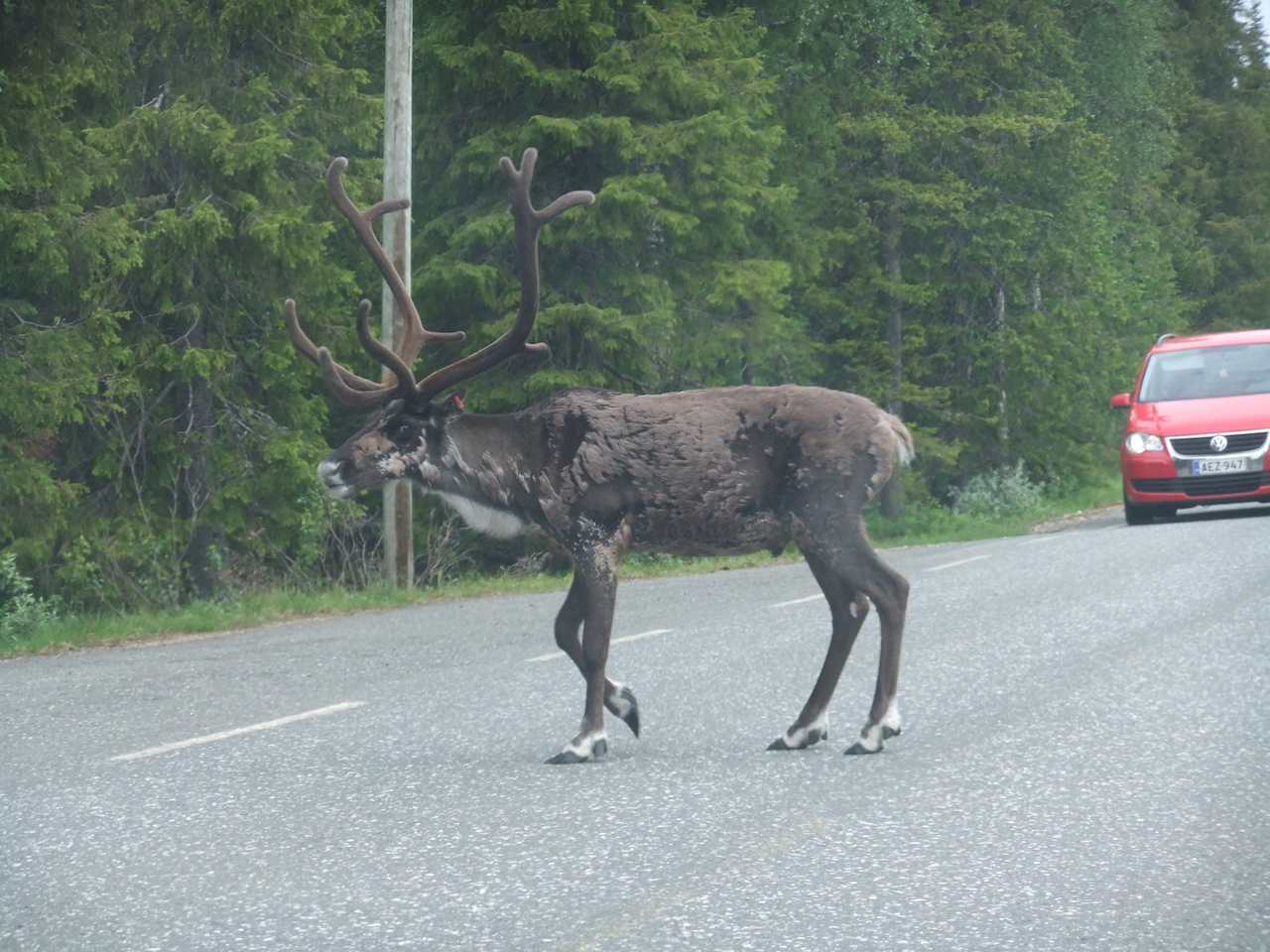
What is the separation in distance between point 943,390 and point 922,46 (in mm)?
6334

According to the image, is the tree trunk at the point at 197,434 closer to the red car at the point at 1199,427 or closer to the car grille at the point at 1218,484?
the red car at the point at 1199,427

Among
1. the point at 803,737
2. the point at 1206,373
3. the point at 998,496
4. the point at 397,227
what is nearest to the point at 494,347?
the point at 803,737

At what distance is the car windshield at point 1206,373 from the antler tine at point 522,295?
13.8m

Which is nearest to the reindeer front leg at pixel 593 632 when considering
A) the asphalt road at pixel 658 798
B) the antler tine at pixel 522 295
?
the asphalt road at pixel 658 798

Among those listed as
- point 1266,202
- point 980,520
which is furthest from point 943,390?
point 1266,202

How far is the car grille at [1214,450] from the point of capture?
18531 mm

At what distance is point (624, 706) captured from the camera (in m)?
7.17

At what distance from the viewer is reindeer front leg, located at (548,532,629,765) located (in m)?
6.84

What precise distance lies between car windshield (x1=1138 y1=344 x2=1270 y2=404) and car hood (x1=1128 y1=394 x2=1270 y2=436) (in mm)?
279

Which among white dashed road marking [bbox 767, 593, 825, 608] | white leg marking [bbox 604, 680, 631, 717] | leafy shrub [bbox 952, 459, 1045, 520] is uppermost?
white leg marking [bbox 604, 680, 631, 717]

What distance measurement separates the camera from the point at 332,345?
21.3 meters

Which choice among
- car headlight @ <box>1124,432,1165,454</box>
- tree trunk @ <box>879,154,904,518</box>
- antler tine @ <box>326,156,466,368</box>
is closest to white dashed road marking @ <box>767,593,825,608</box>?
antler tine @ <box>326,156,466,368</box>

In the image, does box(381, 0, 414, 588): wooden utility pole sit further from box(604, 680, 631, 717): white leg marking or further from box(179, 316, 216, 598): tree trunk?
box(604, 680, 631, 717): white leg marking

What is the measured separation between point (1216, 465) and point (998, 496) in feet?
40.8
